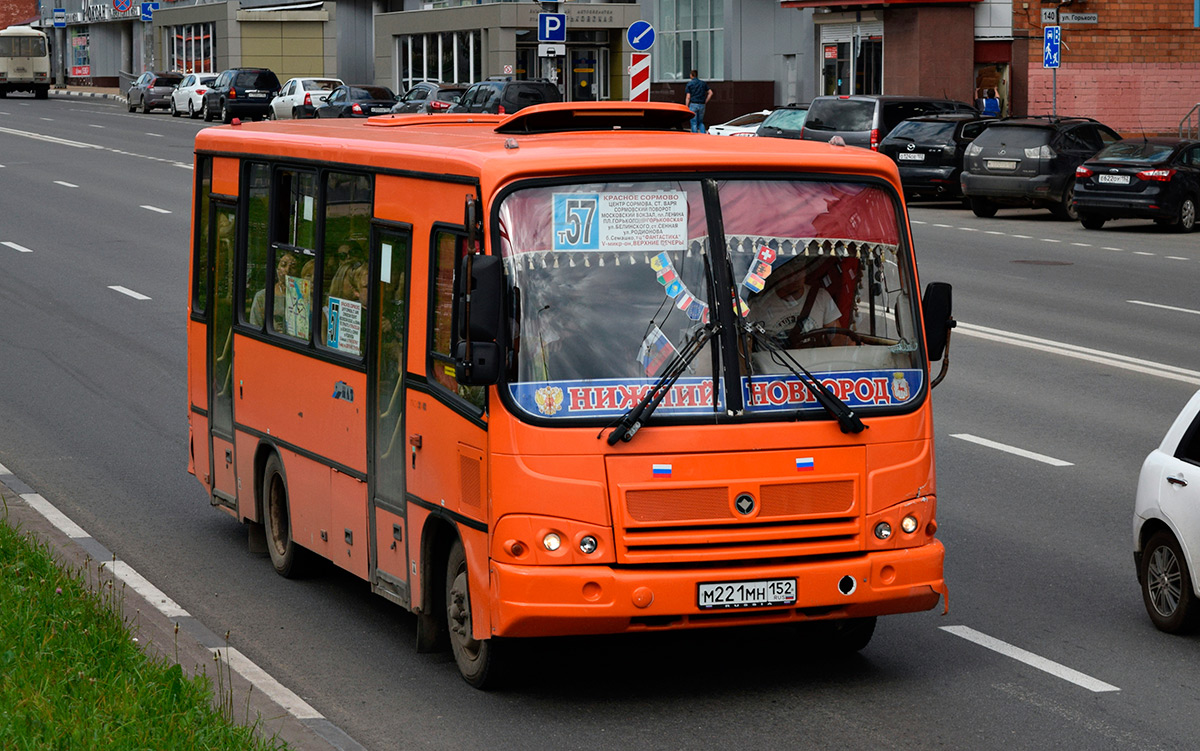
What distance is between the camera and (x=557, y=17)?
31078 mm

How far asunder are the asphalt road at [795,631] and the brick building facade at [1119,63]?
27811 millimetres

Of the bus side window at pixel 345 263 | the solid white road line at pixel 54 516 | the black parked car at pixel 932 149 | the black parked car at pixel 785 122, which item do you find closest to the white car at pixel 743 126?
the black parked car at pixel 785 122

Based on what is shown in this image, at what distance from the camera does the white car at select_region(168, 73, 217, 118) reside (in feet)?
226

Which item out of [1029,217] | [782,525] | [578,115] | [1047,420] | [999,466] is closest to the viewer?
[782,525]

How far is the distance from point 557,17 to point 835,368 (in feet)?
80.5

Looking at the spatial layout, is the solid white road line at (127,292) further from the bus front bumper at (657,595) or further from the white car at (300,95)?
the white car at (300,95)

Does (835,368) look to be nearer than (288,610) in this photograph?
Yes

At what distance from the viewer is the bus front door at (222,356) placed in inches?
410

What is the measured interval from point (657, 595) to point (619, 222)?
57.3 inches

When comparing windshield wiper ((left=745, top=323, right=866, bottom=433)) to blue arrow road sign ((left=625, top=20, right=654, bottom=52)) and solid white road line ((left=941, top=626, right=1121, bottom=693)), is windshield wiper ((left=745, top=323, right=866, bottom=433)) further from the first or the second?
blue arrow road sign ((left=625, top=20, right=654, bottom=52))

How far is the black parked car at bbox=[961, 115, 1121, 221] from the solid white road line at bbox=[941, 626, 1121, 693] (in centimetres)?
2436

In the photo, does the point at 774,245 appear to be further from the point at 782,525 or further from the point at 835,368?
the point at 782,525

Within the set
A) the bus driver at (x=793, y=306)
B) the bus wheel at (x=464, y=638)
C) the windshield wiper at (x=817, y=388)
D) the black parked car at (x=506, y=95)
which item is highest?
the black parked car at (x=506, y=95)

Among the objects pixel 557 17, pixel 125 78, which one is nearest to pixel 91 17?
pixel 125 78
